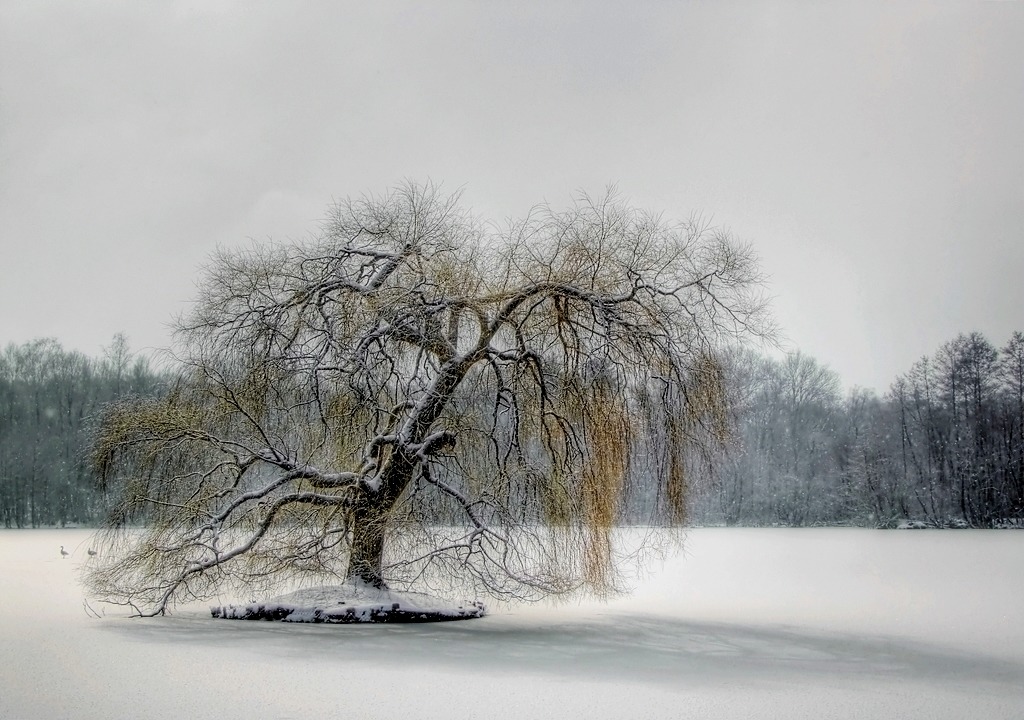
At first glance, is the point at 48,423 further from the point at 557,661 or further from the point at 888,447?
the point at 557,661

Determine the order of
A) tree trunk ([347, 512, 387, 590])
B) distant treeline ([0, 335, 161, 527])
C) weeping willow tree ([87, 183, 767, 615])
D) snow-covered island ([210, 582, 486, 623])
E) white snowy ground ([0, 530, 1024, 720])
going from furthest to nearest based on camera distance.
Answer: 1. distant treeline ([0, 335, 161, 527])
2. snow-covered island ([210, 582, 486, 623])
3. tree trunk ([347, 512, 387, 590])
4. weeping willow tree ([87, 183, 767, 615])
5. white snowy ground ([0, 530, 1024, 720])

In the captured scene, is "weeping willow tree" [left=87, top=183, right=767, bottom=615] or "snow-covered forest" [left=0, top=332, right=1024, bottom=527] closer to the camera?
"weeping willow tree" [left=87, top=183, right=767, bottom=615]

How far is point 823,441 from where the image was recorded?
39.7 m

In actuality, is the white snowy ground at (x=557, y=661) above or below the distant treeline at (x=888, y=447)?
below

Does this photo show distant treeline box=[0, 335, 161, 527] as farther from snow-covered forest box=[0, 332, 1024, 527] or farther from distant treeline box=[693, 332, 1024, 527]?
distant treeline box=[693, 332, 1024, 527]

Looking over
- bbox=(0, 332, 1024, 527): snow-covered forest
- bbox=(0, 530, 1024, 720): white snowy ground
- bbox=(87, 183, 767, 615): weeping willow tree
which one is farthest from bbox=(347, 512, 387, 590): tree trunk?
bbox=(0, 332, 1024, 527): snow-covered forest

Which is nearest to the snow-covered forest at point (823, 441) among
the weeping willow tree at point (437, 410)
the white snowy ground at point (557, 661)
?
the white snowy ground at point (557, 661)

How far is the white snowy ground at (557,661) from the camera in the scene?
24.0ft

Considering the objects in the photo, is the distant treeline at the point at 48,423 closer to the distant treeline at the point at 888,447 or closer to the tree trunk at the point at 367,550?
the distant treeline at the point at 888,447

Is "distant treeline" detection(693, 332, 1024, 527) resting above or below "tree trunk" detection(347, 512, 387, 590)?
above

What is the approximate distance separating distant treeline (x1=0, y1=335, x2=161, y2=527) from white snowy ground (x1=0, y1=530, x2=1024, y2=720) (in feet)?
71.7

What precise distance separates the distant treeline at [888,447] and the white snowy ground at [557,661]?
22.7 metres

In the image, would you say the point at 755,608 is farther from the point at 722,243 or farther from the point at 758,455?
the point at 758,455

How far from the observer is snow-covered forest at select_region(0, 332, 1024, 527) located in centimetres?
3622
